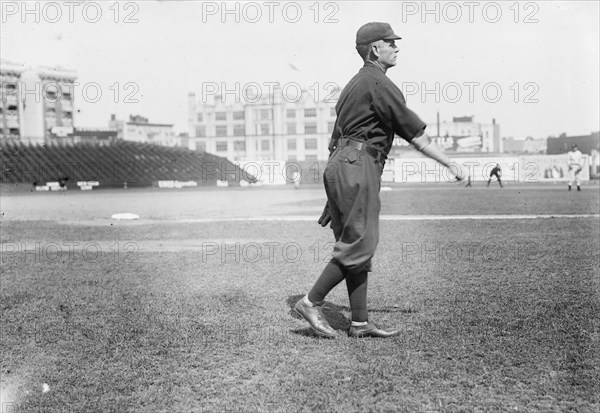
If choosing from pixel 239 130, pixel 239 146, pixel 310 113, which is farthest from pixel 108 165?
pixel 239 130

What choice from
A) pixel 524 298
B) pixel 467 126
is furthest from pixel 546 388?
pixel 467 126

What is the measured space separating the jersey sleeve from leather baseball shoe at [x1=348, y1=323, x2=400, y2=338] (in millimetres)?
1279

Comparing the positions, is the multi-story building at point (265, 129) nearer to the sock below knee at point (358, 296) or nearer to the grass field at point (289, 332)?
the grass field at point (289, 332)

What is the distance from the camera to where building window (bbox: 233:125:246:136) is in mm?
97000

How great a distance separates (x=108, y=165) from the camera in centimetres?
4456

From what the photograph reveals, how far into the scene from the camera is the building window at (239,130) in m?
97.0

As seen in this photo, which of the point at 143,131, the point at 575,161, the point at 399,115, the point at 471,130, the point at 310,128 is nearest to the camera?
the point at 399,115

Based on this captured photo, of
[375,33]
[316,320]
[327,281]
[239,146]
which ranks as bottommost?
[316,320]

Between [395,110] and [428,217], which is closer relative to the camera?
[395,110]

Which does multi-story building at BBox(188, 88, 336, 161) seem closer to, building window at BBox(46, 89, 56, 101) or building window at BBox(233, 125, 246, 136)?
building window at BBox(233, 125, 246, 136)

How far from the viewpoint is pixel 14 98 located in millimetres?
74062

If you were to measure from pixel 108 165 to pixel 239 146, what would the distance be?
53277 millimetres

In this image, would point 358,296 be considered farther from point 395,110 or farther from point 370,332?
point 395,110

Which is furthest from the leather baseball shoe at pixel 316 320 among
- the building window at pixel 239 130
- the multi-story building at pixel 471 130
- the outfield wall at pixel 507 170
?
the multi-story building at pixel 471 130
